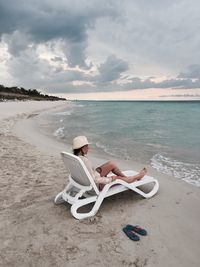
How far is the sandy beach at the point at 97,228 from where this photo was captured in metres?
3.69

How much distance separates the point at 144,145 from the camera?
43.8 ft

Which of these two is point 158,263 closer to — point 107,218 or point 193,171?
point 107,218

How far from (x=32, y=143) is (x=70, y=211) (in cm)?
745

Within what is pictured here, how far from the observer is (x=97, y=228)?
4457 mm

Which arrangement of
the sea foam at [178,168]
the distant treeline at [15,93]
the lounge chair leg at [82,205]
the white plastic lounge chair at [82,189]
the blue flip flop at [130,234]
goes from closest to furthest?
the blue flip flop at [130,234] < the lounge chair leg at [82,205] < the white plastic lounge chair at [82,189] < the sea foam at [178,168] < the distant treeline at [15,93]

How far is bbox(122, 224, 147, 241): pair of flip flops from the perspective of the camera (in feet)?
13.5

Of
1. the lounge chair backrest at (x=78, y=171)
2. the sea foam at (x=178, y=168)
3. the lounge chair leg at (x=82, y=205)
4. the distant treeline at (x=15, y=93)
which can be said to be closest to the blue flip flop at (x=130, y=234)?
the lounge chair leg at (x=82, y=205)

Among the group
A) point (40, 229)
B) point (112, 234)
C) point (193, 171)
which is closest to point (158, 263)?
point (112, 234)

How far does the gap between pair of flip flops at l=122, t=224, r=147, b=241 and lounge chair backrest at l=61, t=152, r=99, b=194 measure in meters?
0.93

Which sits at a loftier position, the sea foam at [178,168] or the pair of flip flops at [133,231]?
the pair of flip flops at [133,231]

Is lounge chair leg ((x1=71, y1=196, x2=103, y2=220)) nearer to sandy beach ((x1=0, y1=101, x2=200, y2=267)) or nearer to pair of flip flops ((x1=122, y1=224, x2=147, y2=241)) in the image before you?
sandy beach ((x1=0, y1=101, x2=200, y2=267))

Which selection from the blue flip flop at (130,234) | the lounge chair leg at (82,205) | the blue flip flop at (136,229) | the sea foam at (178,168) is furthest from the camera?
the sea foam at (178,168)

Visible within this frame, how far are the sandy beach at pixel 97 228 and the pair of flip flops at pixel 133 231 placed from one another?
77 millimetres

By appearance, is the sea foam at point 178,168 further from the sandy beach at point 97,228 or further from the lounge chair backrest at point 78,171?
the lounge chair backrest at point 78,171
